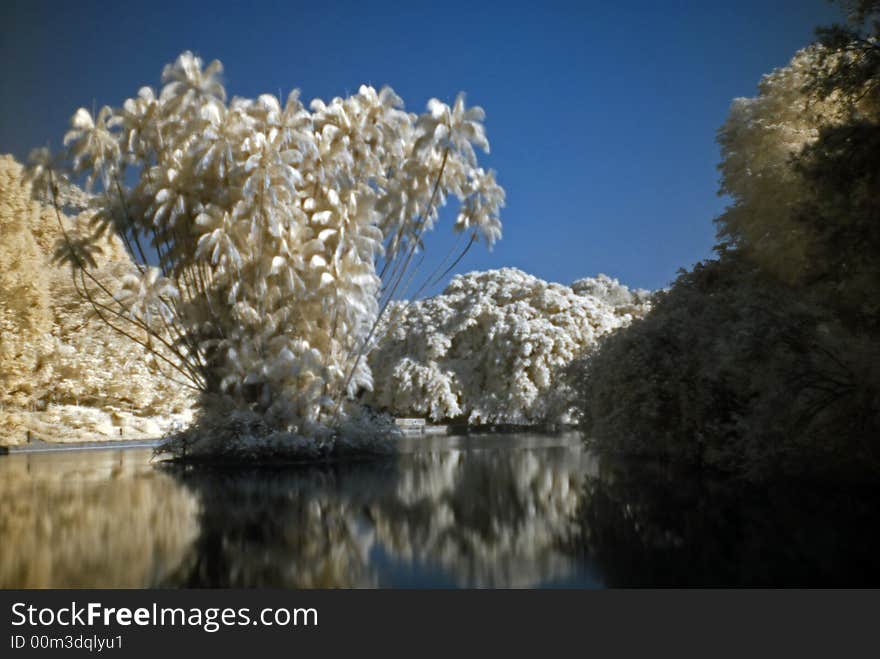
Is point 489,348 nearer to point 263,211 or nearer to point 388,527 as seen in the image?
point 263,211

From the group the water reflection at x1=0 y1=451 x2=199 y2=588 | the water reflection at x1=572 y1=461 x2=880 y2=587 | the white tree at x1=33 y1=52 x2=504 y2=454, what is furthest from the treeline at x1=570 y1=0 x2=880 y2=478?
the water reflection at x1=0 y1=451 x2=199 y2=588

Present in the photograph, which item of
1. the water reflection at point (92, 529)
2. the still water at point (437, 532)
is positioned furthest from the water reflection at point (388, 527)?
the water reflection at point (92, 529)

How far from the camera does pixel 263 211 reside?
1652cm

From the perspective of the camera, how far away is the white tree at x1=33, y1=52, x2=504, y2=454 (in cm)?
1636

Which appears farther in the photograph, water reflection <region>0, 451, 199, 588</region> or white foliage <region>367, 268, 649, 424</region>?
white foliage <region>367, 268, 649, 424</region>

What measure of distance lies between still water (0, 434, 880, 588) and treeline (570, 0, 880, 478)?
123 centimetres

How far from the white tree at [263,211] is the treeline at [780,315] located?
6.44 meters

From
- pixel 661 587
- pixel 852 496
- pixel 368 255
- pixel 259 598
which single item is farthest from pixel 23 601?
pixel 368 255

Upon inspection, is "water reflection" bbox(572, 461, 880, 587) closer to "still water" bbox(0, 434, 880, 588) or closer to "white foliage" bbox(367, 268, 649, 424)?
"still water" bbox(0, 434, 880, 588)

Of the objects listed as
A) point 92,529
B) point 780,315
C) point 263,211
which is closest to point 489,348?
point 263,211

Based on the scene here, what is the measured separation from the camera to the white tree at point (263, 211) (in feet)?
53.7

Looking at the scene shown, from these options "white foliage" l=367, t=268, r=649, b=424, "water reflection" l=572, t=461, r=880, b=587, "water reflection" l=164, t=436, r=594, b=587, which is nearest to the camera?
"water reflection" l=572, t=461, r=880, b=587

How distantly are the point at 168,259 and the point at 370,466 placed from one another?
7.64 metres

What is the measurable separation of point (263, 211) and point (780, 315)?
1136cm
